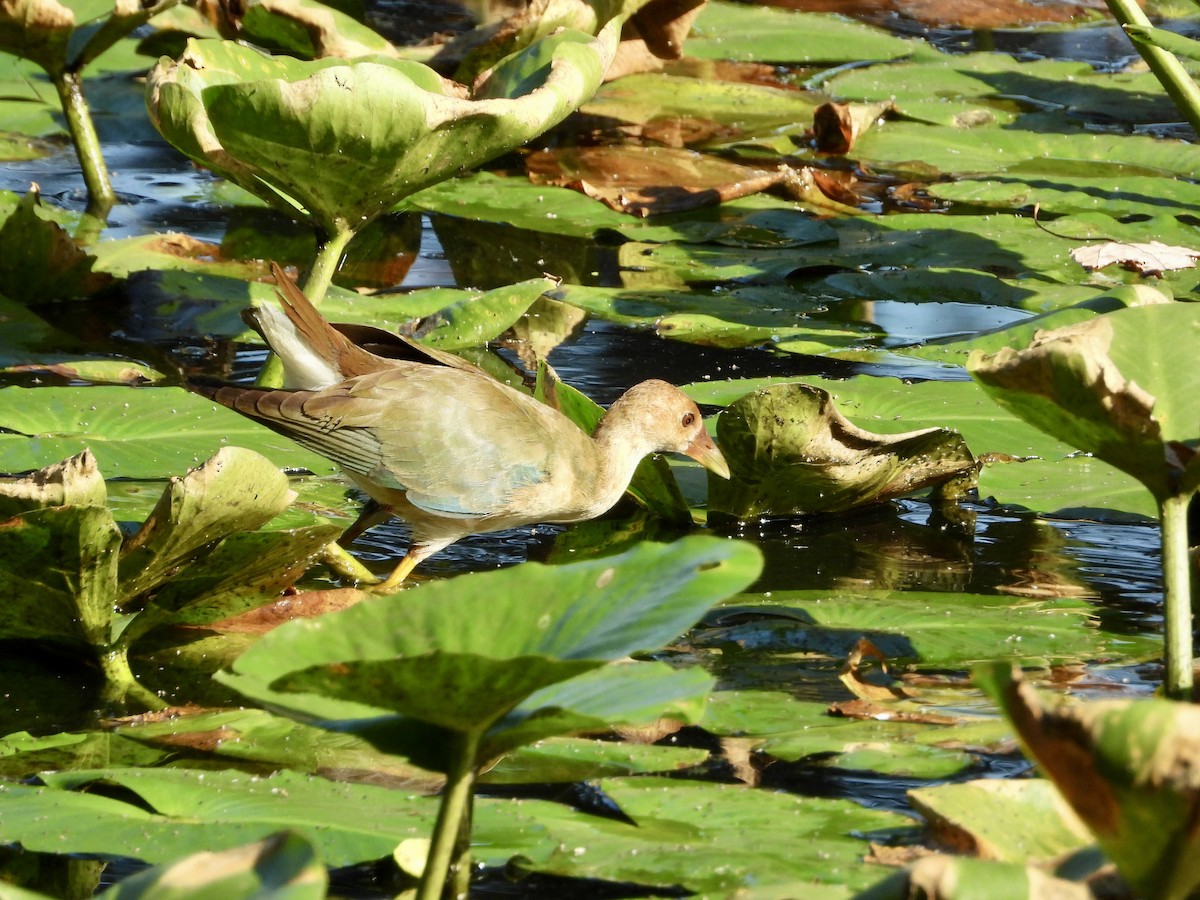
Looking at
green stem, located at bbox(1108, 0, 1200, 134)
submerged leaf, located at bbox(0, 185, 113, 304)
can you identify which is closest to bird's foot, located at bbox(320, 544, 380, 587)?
submerged leaf, located at bbox(0, 185, 113, 304)

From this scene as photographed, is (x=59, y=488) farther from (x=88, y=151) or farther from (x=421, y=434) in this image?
(x=88, y=151)

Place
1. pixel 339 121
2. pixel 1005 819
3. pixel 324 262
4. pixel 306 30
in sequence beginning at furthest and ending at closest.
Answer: pixel 306 30 → pixel 324 262 → pixel 339 121 → pixel 1005 819

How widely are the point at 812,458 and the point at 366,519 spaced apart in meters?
0.96

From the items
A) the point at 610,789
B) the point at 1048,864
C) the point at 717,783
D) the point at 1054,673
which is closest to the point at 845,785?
the point at 717,783

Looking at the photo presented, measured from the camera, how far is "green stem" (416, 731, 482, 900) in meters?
1.42

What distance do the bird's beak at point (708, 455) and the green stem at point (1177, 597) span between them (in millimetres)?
1329

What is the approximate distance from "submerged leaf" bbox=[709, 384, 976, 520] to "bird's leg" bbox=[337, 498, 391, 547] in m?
0.70

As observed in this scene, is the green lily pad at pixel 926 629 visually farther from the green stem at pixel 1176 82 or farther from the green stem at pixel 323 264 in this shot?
the green stem at pixel 1176 82

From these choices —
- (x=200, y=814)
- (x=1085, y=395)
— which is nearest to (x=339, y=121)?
(x=200, y=814)

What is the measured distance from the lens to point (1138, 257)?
449 cm

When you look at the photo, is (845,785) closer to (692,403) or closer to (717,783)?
(717,783)

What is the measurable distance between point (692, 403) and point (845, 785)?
150 centimetres

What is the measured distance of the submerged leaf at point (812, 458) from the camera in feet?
9.61

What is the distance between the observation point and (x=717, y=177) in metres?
5.71
